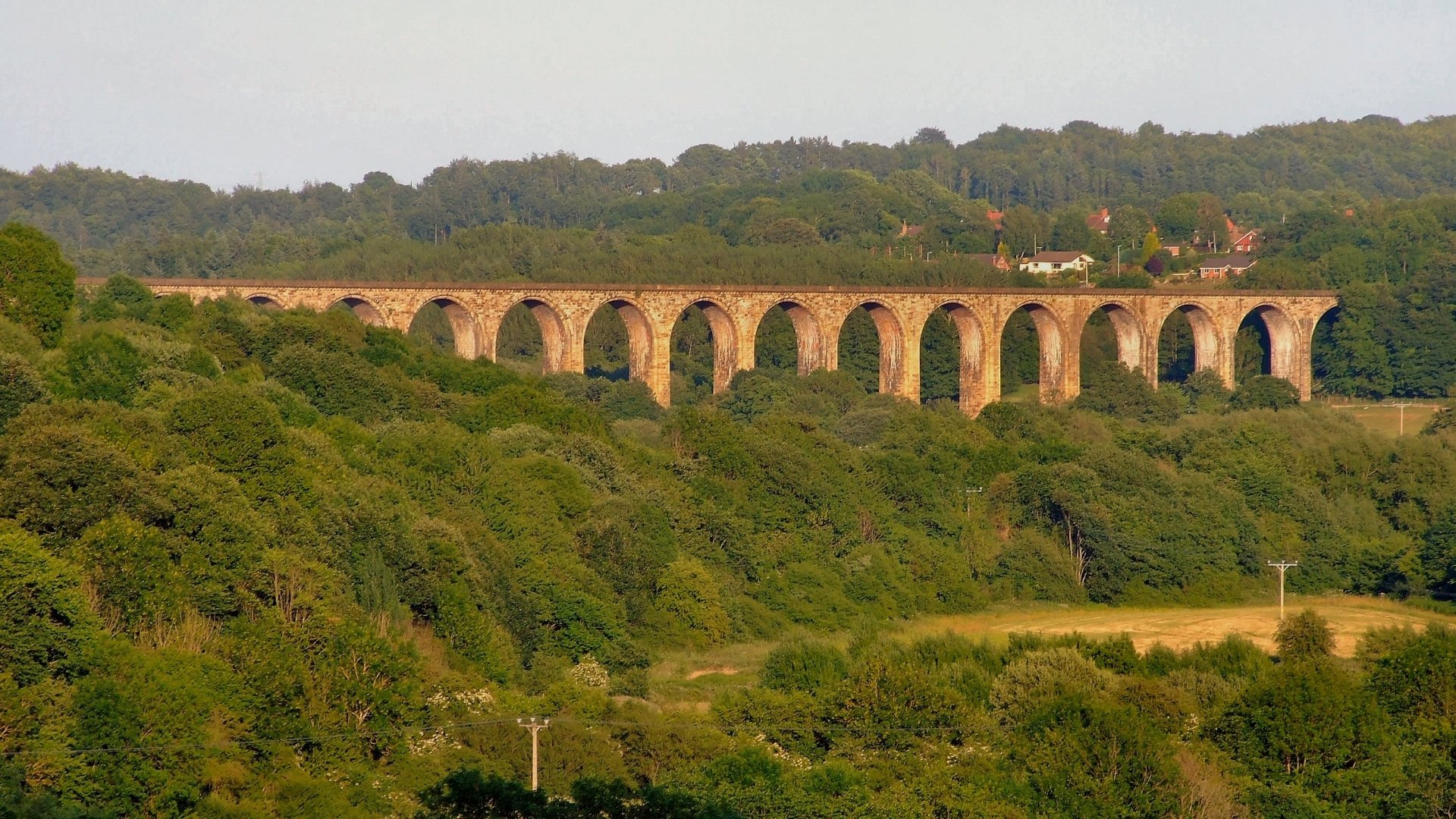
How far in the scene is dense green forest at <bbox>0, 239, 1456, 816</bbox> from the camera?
26.2 metres

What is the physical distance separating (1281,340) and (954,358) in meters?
15.3

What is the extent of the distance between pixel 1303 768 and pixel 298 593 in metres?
14.3

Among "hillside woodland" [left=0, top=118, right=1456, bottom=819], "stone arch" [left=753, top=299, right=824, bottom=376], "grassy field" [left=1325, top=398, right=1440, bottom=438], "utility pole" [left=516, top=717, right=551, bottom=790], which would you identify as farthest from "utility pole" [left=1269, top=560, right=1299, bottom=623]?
"stone arch" [left=753, top=299, right=824, bottom=376]

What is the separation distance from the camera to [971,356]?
275ft

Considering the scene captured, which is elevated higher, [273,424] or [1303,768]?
[273,424]

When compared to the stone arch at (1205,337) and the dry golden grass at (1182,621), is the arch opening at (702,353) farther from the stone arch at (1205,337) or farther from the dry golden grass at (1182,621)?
the dry golden grass at (1182,621)

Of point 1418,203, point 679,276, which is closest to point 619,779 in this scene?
point 679,276

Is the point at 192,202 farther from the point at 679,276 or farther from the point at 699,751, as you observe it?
the point at 699,751

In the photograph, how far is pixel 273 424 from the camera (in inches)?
1398

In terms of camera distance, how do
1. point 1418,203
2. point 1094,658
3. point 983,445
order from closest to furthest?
point 1094,658 → point 983,445 → point 1418,203

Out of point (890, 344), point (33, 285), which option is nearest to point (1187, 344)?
point (890, 344)

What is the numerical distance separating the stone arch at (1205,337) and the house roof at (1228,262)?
12249 mm

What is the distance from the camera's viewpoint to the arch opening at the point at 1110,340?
87.8m

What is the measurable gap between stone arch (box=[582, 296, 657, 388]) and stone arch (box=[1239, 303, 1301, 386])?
1079 inches
